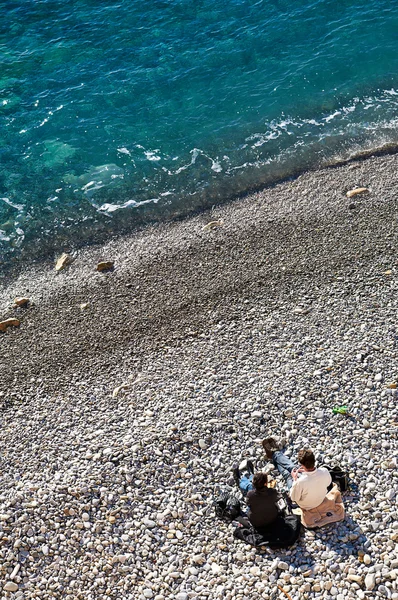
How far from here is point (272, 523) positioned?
11.3 m

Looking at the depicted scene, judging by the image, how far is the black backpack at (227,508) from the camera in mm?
11867

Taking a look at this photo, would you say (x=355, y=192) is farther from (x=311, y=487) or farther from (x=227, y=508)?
(x=227, y=508)

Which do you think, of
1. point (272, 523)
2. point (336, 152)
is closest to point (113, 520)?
point (272, 523)

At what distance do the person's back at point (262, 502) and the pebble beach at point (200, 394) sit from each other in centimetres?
66

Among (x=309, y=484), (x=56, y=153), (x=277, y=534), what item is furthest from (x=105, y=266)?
(x=277, y=534)

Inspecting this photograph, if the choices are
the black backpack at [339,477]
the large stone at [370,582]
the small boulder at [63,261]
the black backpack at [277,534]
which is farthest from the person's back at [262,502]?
the small boulder at [63,261]

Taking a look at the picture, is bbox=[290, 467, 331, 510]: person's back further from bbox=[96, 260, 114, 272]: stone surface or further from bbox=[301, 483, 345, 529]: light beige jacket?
bbox=[96, 260, 114, 272]: stone surface

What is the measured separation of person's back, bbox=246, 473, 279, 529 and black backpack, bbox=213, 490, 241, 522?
0.68 m

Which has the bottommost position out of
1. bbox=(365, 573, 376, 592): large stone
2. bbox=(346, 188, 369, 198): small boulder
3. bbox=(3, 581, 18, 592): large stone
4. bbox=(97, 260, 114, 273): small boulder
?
bbox=(365, 573, 376, 592): large stone

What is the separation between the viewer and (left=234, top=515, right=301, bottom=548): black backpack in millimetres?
11125

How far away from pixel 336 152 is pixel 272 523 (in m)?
17.4

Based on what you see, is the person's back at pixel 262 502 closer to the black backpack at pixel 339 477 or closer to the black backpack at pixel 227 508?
the black backpack at pixel 227 508

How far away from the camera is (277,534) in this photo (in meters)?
11.2

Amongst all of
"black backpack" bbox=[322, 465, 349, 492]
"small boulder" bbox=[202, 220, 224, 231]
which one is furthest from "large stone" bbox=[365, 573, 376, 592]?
"small boulder" bbox=[202, 220, 224, 231]
